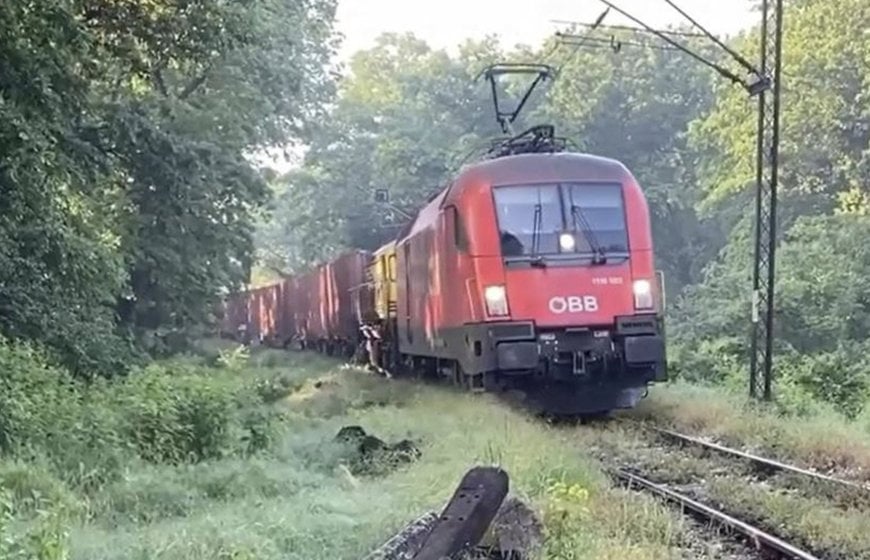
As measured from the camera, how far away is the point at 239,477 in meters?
10.2

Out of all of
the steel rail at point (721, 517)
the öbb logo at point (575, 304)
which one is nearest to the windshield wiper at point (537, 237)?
the öbb logo at point (575, 304)

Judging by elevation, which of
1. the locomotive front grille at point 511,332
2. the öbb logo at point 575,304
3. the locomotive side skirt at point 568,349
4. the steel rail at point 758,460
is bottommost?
the steel rail at point 758,460

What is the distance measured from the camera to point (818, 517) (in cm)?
886

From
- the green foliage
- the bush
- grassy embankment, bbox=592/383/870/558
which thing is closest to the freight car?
grassy embankment, bbox=592/383/870/558

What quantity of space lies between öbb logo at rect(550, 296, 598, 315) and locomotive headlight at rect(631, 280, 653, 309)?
1.99ft

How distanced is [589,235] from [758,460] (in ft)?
14.2

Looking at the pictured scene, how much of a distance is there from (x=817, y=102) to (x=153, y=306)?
738 inches

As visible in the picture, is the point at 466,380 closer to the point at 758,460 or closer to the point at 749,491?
the point at 758,460

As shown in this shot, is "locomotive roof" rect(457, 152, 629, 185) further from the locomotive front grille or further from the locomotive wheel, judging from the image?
the locomotive wheel

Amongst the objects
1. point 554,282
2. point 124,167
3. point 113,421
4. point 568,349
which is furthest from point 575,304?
point 124,167

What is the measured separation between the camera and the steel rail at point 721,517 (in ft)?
26.1

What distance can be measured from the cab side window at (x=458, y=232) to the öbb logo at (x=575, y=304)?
1.37 metres

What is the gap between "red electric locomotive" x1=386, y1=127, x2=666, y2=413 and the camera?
14727mm

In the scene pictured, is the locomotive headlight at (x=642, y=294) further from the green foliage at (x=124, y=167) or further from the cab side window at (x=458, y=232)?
the green foliage at (x=124, y=167)
